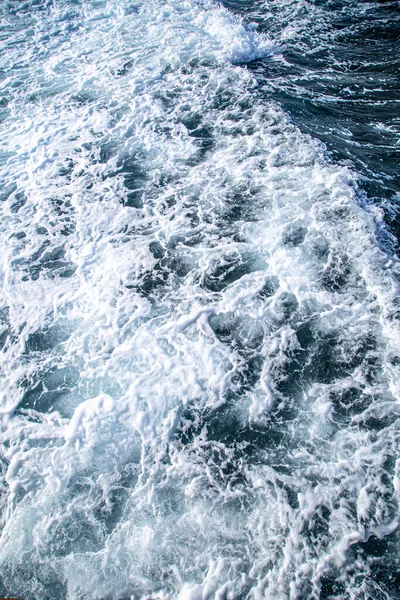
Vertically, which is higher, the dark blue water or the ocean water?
the dark blue water

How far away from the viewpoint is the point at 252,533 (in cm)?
292

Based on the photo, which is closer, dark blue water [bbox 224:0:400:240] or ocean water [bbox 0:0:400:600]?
ocean water [bbox 0:0:400:600]

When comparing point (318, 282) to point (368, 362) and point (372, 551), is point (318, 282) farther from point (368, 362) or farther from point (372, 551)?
point (372, 551)

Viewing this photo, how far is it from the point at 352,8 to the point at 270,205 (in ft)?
33.0

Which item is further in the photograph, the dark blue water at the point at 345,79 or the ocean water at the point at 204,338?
the dark blue water at the point at 345,79

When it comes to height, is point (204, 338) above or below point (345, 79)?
below

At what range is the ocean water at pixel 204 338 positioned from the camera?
2.90m

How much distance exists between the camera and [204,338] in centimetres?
422

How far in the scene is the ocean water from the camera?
2896mm

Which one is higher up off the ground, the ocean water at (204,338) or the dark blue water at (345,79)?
the dark blue water at (345,79)

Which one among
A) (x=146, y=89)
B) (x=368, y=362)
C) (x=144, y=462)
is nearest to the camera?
(x=144, y=462)

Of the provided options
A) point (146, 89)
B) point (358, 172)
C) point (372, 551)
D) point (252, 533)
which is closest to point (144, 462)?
point (252, 533)

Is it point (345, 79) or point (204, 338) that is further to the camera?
point (345, 79)

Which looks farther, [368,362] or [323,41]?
[323,41]
